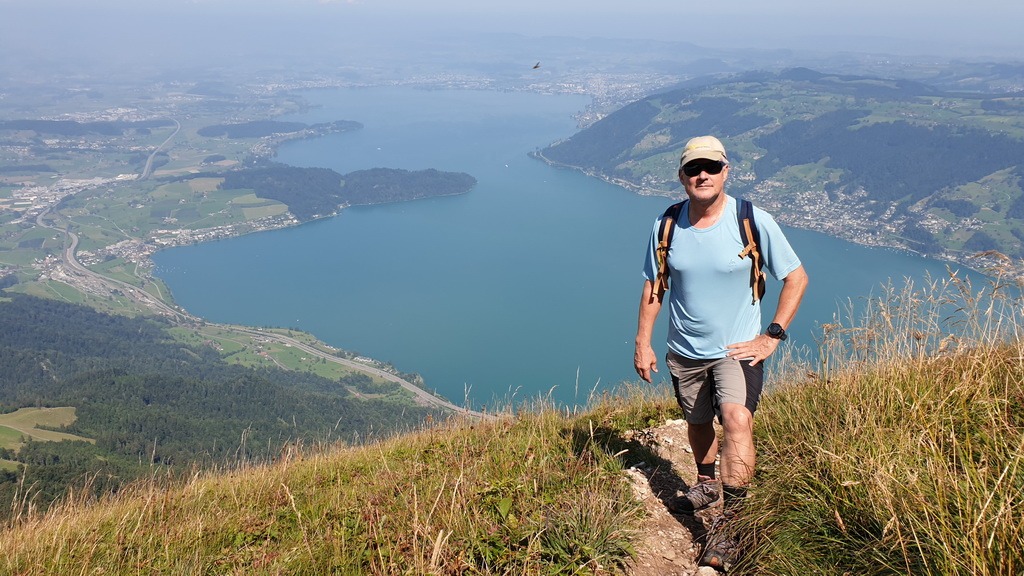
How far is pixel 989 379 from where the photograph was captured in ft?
9.52

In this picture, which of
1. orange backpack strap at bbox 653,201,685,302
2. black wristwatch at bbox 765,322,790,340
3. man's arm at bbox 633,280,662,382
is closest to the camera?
black wristwatch at bbox 765,322,790,340

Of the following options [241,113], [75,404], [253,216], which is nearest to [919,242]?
[75,404]

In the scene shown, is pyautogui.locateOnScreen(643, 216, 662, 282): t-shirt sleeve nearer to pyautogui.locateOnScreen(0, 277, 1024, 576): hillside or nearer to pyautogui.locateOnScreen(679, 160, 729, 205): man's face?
pyautogui.locateOnScreen(679, 160, 729, 205): man's face

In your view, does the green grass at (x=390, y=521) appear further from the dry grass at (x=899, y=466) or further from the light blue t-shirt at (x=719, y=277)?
the light blue t-shirt at (x=719, y=277)

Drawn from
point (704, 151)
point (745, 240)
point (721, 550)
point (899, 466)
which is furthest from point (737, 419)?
point (704, 151)

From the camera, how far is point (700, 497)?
2.90 m

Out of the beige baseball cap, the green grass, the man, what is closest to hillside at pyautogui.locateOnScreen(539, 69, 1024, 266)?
the man

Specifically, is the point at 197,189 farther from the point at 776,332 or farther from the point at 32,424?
the point at 776,332

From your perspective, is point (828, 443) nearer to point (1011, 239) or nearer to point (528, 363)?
point (528, 363)

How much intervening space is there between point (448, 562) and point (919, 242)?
86.5m

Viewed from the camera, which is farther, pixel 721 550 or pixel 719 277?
pixel 719 277

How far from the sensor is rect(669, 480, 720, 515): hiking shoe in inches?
114

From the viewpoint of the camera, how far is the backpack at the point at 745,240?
110 inches

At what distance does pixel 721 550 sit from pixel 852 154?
11994 centimetres
